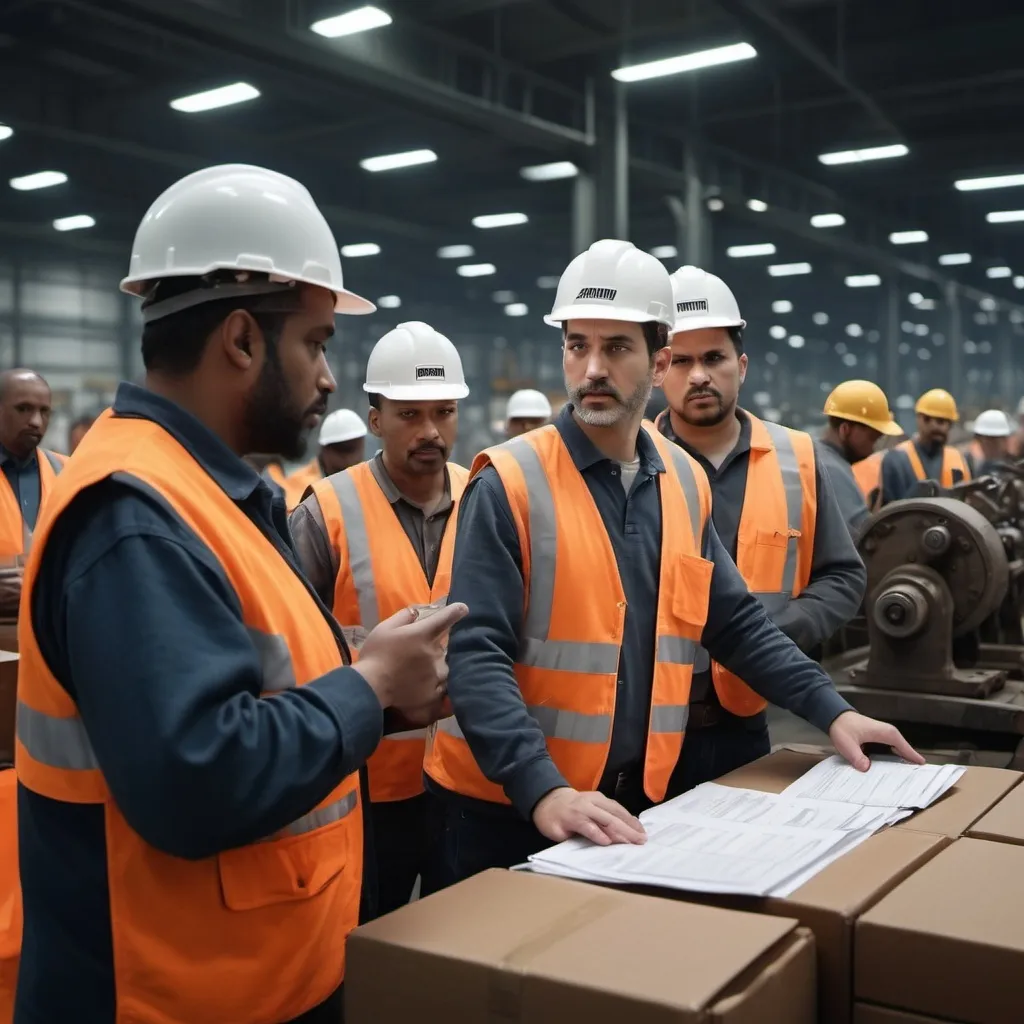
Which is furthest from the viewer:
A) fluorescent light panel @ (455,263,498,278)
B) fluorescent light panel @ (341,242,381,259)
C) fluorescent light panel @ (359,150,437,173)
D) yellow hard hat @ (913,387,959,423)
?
→ fluorescent light panel @ (455,263,498,278)

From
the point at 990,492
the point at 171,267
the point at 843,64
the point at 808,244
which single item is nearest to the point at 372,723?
the point at 171,267

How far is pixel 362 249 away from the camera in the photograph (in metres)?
11.8

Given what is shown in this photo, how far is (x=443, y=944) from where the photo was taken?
124 centimetres

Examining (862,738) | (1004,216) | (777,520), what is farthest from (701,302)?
(1004,216)

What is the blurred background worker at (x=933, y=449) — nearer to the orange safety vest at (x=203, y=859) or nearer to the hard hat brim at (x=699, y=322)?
the hard hat brim at (x=699, y=322)

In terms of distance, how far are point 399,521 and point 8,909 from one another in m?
1.45

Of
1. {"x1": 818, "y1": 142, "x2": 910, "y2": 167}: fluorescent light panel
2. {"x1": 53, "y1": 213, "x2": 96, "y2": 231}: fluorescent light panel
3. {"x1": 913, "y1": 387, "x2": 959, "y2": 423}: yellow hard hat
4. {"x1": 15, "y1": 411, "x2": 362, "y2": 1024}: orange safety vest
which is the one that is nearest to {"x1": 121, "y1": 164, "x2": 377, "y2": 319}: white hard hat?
{"x1": 15, "y1": 411, "x2": 362, "y2": 1024}: orange safety vest

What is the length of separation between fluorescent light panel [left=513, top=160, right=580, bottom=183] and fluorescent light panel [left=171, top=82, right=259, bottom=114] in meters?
3.45

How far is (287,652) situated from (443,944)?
386mm

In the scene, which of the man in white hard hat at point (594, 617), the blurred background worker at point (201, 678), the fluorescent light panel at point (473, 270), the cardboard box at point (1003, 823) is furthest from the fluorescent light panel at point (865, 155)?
the blurred background worker at point (201, 678)

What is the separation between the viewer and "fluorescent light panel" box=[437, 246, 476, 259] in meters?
13.5

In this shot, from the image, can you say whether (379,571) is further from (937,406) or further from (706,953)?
(937,406)

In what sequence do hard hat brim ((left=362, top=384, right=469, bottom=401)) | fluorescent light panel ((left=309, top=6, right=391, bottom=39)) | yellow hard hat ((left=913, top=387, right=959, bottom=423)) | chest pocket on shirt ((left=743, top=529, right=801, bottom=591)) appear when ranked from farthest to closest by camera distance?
yellow hard hat ((left=913, top=387, right=959, bottom=423)) → fluorescent light panel ((left=309, top=6, right=391, bottom=39)) → hard hat brim ((left=362, top=384, right=469, bottom=401)) → chest pocket on shirt ((left=743, top=529, right=801, bottom=591))

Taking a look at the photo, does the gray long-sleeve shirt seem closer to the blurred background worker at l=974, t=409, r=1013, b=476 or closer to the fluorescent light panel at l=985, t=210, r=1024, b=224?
the blurred background worker at l=974, t=409, r=1013, b=476
